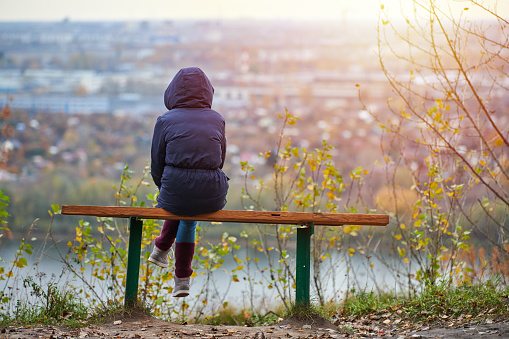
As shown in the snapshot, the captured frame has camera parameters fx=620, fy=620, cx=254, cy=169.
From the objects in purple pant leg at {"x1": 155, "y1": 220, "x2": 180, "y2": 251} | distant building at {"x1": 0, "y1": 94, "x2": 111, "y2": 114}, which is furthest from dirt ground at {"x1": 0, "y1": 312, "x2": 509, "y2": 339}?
distant building at {"x1": 0, "y1": 94, "x2": 111, "y2": 114}

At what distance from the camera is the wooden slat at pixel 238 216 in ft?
11.4

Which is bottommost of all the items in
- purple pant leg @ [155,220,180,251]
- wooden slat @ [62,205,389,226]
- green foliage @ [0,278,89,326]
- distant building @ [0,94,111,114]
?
green foliage @ [0,278,89,326]

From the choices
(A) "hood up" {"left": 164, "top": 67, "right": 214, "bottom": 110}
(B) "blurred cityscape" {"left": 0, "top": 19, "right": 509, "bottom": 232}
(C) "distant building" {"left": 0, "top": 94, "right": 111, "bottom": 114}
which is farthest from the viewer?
(C) "distant building" {"left": 0, "top": 94, "right": 111, "bottom": 114}

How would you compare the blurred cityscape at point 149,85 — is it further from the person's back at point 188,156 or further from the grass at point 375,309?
the person's back at point 188,156

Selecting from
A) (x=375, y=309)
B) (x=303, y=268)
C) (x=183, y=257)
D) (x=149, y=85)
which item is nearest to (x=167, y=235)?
(x=183, y=257)

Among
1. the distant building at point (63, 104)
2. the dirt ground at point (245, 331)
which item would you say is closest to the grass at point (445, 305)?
the dirt ground at point (245, 331)

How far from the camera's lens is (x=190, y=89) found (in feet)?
11.7

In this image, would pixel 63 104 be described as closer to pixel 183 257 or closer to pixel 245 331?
pixel 183 257

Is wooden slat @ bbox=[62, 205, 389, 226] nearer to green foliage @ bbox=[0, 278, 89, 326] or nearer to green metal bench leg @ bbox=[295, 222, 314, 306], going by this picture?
green metal bench leg @ bbox=[295, 222, 314, 306]

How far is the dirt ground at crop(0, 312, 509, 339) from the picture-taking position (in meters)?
3.32

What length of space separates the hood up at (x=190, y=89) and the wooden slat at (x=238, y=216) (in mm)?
637

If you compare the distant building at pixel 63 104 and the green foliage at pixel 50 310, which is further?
the distant building at pixel 63 104

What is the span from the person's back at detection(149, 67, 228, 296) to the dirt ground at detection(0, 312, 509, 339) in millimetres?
265

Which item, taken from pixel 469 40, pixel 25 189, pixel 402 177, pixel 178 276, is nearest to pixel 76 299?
pixel 178 276
